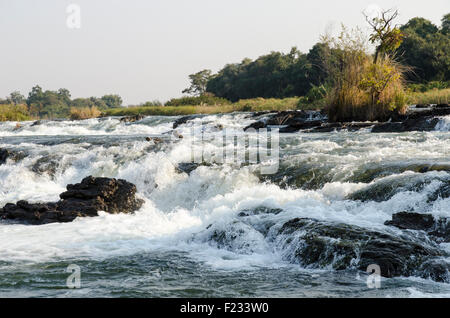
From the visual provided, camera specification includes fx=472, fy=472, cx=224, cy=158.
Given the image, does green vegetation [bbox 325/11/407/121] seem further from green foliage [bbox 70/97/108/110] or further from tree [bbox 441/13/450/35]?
green foliage [bbox 70/97/108/110]

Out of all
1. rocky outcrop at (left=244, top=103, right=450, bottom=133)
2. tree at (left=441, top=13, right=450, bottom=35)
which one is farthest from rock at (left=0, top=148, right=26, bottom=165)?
tree at (left=441, top=13, right=450, bottom=35)

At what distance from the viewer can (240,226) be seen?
16.3ft

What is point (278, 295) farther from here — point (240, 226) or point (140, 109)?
point (140, 109)

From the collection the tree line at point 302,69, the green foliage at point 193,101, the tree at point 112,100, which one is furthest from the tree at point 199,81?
the tree at point 112,100

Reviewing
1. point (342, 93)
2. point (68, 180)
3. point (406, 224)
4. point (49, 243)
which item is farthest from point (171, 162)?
point (342, 93)

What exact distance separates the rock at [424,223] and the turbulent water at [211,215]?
0.45ft

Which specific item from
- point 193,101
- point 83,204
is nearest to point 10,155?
point 83,204

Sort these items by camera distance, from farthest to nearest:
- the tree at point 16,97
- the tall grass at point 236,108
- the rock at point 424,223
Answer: the tree at point 16,97
the tall grass at point 236,108
the rock at point 424,223

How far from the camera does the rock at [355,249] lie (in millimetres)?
3807

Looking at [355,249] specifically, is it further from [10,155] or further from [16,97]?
[16,97]

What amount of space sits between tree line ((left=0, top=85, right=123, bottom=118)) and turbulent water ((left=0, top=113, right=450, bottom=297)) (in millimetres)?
61637

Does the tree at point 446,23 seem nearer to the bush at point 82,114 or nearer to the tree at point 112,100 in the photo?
the bush at point 82,114

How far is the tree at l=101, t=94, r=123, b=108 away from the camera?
92.5m
